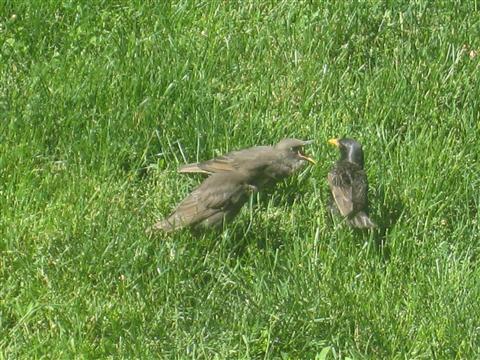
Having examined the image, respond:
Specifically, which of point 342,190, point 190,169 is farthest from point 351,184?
point 190,169

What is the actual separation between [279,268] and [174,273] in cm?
61

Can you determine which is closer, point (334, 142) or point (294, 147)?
point (294, 147)

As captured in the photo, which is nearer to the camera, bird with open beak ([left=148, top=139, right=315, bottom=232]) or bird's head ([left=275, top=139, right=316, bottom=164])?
bird with open beak ([left=148, top=139, right=315, bottom=232])

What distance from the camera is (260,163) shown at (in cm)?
830

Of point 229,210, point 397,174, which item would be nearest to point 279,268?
point 229,210

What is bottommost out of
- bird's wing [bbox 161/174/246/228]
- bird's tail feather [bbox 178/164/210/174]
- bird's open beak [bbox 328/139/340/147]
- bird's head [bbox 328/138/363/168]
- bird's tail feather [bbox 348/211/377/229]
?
bird's tail feather [bbox 348/211/377/229]

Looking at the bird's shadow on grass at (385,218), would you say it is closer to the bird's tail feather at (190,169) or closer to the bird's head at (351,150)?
the bird's head at (351,150)

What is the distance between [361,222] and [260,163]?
782 mm

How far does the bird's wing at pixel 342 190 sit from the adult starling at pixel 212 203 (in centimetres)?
49

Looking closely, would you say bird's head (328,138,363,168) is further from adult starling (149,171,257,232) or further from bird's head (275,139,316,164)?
adult starling (149,171,257,232)

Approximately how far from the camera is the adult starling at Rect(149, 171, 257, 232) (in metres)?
7.77

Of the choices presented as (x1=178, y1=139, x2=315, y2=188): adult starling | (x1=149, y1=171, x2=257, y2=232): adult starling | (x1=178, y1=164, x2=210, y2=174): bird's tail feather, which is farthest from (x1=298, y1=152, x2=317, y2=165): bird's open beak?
(x1=178, y1=164, x2=210, y2=174): bird's tail feather

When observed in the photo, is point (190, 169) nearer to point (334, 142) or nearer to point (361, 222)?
point (334, 142)

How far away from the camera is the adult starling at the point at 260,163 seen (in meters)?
8.28
